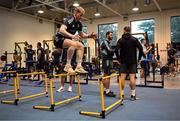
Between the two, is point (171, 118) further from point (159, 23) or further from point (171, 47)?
point (159, 23)

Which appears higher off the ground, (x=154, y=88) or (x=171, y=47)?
(x=171, y=47)

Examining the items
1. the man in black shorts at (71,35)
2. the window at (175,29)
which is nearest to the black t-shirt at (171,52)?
the window at (175,29)

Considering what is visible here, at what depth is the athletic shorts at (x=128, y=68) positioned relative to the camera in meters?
4.70

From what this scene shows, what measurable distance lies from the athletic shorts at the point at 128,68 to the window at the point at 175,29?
9000mm

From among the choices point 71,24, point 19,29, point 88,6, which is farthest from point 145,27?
point 71,24

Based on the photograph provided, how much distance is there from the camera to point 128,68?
477 cm

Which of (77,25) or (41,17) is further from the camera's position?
(41,17)

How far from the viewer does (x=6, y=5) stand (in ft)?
36.0

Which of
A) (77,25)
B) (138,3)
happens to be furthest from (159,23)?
(77,25)

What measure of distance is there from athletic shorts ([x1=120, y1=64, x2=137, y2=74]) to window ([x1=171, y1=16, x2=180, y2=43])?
9.00 metres

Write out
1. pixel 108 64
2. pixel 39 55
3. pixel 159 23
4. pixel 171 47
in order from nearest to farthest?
pixel 108 64
pixel 39 55
pixel 171 47
pixel 159 23

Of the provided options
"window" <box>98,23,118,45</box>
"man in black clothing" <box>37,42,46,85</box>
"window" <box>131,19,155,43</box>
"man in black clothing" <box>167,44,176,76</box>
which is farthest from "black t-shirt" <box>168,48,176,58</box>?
"man in black clothing" <box>37,42,46,85</box>

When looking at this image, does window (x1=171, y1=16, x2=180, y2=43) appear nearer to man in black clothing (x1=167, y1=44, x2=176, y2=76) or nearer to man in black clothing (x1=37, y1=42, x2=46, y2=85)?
man in black clothing (x1=167, y1=44, x2=176, y2=76)

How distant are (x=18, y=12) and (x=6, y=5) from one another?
3.01ft
